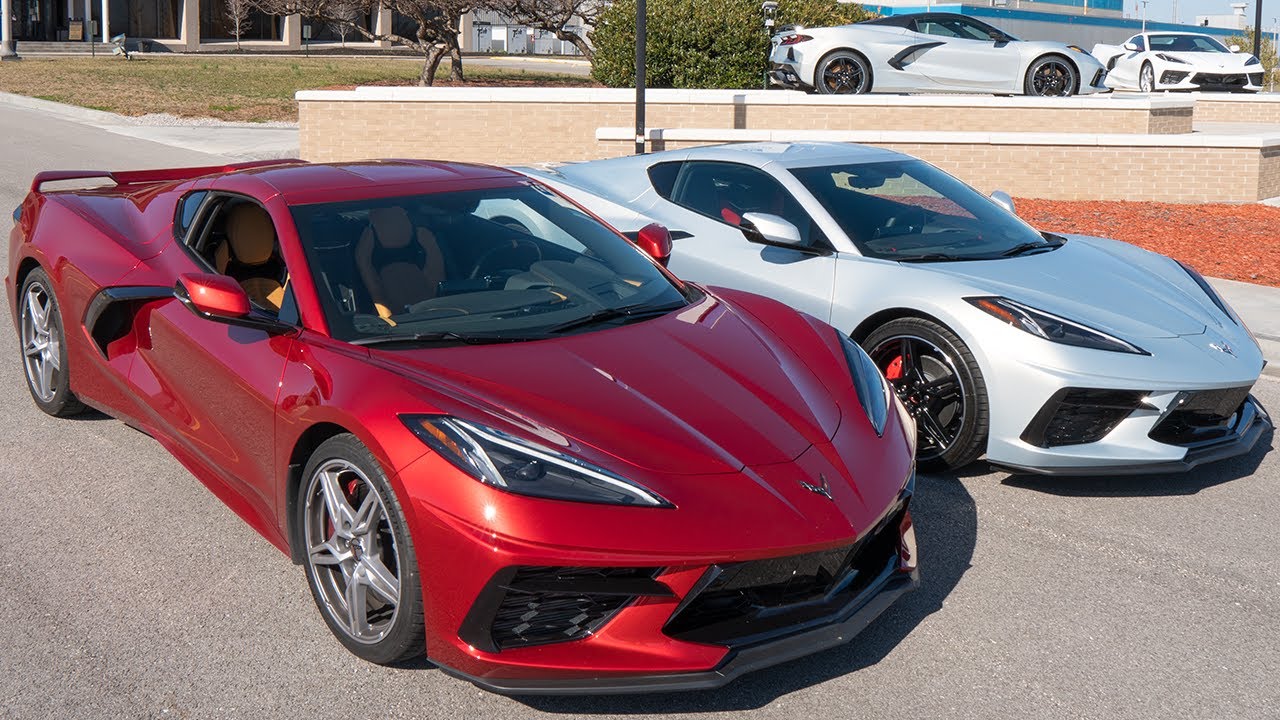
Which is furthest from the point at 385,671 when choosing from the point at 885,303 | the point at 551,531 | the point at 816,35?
the point at 816,35

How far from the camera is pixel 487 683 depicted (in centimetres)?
343

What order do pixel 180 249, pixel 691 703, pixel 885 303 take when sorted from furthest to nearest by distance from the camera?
1. pixel 885 303
2. pixel 180 249
3. pixel 691 703

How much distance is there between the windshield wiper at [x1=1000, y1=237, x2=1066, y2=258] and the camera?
253 inches

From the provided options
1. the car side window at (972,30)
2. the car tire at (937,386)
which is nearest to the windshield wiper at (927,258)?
the car tire at (937,386)

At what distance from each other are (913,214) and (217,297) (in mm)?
3860

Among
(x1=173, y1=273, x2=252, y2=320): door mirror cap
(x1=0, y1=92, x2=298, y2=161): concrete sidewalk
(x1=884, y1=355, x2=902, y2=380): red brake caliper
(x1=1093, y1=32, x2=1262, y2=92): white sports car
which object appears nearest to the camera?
(x1=173, y1=273, x2=252, y2=320): door mirror cap

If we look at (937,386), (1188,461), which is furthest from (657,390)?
(1188,461)

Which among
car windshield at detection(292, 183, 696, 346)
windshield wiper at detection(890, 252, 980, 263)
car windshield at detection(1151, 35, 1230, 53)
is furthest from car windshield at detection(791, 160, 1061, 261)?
car windshield at detection(1151, 35, 1230, 53)

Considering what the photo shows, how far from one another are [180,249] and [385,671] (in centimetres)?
225

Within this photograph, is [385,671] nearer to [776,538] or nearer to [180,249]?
[776,538]

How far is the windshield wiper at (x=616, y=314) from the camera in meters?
4.38

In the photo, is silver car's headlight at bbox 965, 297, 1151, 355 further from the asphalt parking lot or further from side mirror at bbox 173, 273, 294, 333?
side mirror at bbox 173, 273, 294, 333

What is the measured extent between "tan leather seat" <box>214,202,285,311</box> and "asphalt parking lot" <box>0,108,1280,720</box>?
36.6 inches

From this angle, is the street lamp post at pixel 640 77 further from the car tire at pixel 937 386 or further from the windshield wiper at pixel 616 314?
the windshield wiper at pixel 616 314
